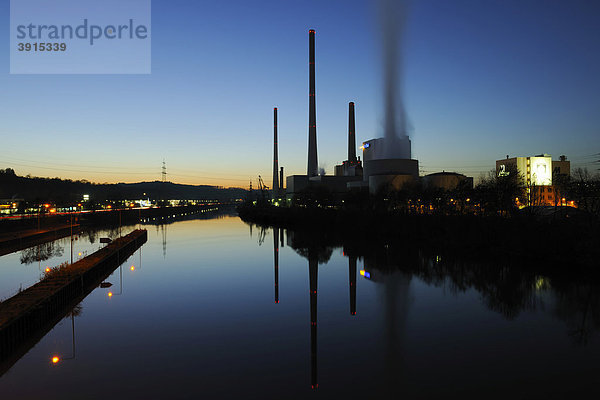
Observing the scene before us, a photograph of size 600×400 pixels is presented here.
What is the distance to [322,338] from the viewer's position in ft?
41.0

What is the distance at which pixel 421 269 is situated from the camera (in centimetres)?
2417

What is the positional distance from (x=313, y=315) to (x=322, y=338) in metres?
2.73

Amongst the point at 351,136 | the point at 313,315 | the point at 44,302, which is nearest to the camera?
the point at 44,302

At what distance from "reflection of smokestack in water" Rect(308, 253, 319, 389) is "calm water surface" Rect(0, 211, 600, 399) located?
0.07 metres

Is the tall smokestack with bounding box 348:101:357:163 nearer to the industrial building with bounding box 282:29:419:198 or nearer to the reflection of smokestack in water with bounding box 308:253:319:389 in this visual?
the industrial building with bounding box 282:29:419:198

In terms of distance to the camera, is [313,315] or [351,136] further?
[351,136]

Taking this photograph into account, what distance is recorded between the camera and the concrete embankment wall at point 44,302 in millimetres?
11483

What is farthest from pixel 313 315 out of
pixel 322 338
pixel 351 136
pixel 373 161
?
pixel 351 136

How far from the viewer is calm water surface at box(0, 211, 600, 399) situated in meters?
9.15

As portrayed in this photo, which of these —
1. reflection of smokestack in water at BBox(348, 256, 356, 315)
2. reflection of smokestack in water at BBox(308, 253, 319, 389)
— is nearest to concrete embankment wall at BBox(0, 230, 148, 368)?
reflection of smokestack in water at BBox(308, 253, 319, 389)

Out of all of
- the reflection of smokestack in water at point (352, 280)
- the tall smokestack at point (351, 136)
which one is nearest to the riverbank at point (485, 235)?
the reflection of smokestack in water at point (352, 280)

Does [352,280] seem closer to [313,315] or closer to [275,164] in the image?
[313,315]

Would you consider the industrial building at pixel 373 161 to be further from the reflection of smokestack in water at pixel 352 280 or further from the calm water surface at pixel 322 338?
the calm water surface at pixel 322 338

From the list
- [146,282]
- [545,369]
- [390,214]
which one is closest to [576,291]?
[545,369]
